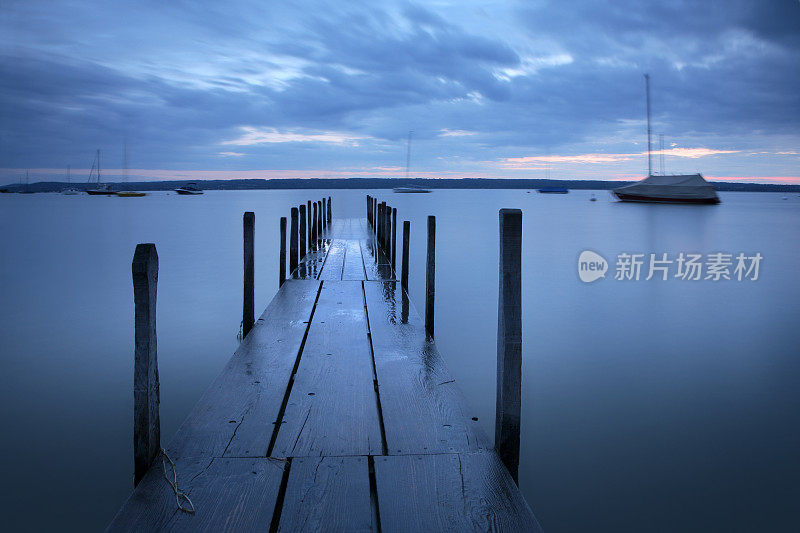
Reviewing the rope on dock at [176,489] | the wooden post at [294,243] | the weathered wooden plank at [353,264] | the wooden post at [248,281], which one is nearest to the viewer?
the rope on dock at [176,489]

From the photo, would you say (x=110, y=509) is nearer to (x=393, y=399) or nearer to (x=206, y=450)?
(x=206, y=450)

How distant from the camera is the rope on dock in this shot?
2452 millimetres

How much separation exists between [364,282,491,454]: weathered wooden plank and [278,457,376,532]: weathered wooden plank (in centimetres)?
32

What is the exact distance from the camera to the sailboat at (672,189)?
1777 inches

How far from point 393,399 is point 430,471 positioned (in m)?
1.01

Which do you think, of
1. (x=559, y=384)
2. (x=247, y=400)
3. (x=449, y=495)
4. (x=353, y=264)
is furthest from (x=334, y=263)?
(x=449, y=495)

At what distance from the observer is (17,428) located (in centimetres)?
501

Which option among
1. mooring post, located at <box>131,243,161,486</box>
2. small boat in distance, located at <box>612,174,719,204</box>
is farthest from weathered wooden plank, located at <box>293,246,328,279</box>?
small boat in distance, located at <box>612,174,719,204</box>

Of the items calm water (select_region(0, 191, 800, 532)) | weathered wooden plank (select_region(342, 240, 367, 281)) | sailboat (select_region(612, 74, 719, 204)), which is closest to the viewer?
calm water (select_region(0, 191, 800, 532))

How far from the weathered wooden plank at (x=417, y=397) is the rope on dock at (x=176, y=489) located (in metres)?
0.99

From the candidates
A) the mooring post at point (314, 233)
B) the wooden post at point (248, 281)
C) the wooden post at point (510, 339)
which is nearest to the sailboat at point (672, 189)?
the mooring post at point (314, 233)

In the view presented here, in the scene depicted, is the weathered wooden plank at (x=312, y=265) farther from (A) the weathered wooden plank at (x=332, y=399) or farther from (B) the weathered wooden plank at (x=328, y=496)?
(B) the weathered wooden plank at (x=328, y=496)

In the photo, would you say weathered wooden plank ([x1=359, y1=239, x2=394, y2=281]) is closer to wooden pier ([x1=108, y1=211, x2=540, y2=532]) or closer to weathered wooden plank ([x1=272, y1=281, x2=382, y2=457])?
weathered wooden plank ([x1=272, y1=281, x2=382, y2=457])

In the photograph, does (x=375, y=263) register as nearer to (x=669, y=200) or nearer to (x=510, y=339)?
(x=510, y=339)
